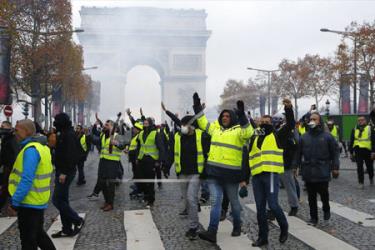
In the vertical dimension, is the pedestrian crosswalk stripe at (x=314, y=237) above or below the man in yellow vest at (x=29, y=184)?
below

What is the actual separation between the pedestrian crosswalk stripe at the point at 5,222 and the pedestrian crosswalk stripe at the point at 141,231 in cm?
184

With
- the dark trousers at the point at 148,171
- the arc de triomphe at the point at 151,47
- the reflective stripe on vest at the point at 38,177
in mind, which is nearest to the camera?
the reflective stripe on vest at the point at 38,177

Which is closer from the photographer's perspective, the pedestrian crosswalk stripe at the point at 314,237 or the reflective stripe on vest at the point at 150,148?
the pedestrian crosswalk stripe at the point at 314,237

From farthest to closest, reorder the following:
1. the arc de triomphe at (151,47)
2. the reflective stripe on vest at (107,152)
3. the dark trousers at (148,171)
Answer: the arc de triomphe at (151,47), the dark trousers at (148,171), the reflective stripe on vest at (107,152)

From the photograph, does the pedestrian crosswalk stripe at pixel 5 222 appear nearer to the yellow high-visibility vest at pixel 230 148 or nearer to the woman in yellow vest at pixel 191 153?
the woman in yellow vest at pixel 191 153

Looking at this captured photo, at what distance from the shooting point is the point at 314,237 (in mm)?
6922

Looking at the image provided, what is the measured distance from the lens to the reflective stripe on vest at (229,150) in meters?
6.60

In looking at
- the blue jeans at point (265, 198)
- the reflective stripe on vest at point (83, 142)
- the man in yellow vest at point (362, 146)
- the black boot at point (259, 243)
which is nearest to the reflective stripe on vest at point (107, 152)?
the blue jeans at point (265, 198)

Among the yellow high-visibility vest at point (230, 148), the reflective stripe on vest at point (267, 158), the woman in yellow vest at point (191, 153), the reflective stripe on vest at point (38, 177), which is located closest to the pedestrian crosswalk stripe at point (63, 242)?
the reflective stripe on vest at point (38, 177)

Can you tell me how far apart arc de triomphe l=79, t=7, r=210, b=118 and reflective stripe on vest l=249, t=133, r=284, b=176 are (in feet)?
186

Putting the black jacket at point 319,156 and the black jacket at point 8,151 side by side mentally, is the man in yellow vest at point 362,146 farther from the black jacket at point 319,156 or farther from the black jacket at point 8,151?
the black jacket at point 8,151

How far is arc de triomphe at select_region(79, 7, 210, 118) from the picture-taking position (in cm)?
6425

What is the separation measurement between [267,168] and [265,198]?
1.27ft

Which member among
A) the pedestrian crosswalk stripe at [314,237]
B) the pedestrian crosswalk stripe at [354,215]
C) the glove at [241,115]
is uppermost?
the glove at [241,115]
